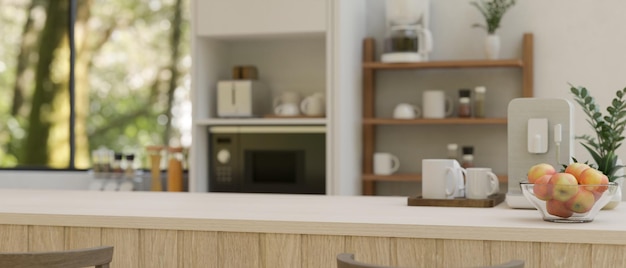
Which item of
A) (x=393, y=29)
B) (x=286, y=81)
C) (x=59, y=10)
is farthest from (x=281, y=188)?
(x=59, y=10)

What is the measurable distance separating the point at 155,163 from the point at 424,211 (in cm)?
273

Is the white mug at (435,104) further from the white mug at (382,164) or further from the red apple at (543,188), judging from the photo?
the red apple at (543,188)

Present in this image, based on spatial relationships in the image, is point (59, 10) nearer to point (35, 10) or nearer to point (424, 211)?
point (35, 10)

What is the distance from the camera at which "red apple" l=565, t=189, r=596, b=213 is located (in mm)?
2090

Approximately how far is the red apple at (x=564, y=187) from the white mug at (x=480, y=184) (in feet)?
1.74

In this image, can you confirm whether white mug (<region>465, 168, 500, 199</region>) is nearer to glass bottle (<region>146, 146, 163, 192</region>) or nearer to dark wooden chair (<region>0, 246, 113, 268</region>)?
dark wooden chair (<region>0, 246, 113, 268</region>)

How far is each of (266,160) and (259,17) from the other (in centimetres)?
72

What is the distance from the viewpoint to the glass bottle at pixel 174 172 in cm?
478

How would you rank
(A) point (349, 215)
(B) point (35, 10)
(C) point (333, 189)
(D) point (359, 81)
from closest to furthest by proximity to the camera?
(A) point (349, 215) → (C) point (333, 189) → (D) point (359, 81) → (B) point (35, 10)

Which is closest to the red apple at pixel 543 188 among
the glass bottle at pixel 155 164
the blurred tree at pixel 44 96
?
the glass bottle at pixel 155 164

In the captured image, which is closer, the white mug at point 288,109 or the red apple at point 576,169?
the red apple at point 576,169

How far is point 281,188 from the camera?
15.1ft

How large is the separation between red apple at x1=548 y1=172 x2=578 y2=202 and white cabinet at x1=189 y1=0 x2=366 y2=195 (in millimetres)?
2265

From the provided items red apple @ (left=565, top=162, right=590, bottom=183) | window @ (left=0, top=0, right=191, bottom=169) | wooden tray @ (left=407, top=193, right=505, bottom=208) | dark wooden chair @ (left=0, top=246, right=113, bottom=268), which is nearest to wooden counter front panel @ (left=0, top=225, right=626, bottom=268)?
red apple @ (left=565, top=162, right=590, bottom=183)
